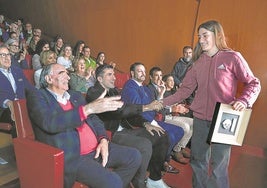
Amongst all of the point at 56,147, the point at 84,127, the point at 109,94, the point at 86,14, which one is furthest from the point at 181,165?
the point at 86,14

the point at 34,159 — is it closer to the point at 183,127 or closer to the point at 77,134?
the point at 77,134

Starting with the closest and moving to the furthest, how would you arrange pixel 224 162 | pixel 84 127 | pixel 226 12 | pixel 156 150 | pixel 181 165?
pixel 224 162 < pixel 84 127 < pixel 156 150 < pixel 181 165 < pixel 226 12

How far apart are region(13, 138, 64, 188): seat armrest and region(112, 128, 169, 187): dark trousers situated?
67 centimetres

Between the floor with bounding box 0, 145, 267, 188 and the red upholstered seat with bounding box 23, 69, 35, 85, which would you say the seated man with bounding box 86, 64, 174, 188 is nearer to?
the floor with bounding box 0, 145, 267, 188

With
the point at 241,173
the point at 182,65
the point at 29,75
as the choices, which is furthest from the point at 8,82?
the point at 182,65

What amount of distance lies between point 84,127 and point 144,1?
3051mm

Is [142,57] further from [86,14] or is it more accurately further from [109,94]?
[109,94]

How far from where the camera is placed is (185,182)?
7.50 ft

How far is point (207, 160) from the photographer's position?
169 centimetres

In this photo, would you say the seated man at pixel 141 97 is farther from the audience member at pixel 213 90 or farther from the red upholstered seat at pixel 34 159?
the red upholstered seat at pixel 34 159

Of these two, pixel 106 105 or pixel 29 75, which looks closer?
pixel 106 105

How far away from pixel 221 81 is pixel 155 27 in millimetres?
2873

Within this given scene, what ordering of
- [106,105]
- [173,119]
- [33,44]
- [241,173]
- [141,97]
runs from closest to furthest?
[106,105]
[141,97]
[241,173]
[173,119]
[33,44]

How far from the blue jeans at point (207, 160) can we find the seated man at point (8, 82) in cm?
135
